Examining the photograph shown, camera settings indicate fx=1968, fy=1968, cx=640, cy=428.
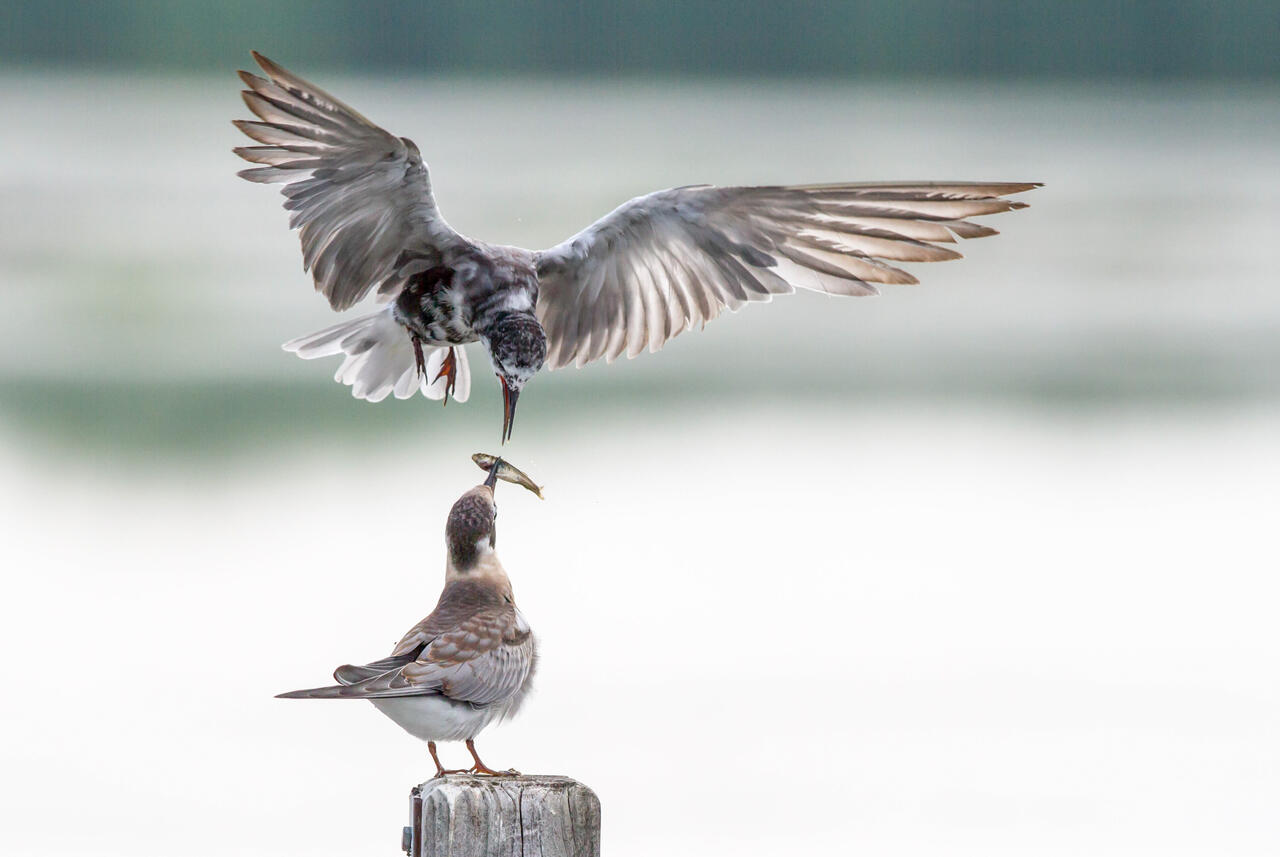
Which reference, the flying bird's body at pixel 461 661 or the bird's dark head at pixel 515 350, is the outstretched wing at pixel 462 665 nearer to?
the flying bird's body at pixel 461 661

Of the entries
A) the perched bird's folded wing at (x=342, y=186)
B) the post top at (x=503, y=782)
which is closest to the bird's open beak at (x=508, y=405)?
the perched bird's folded wing at (x=342, y=186)

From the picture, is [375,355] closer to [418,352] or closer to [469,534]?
[418,352]

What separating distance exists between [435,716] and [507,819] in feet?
2.05

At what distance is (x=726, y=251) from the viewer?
24.3 ft

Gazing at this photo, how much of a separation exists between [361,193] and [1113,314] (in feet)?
85.6

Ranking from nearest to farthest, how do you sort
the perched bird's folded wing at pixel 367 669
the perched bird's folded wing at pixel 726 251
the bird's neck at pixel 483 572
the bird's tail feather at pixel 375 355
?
the perched bird's folded wing at pixel 367 669 → the bird's neck at pixel 483 572 → the perched bird's folded wing at pixel 726 251 → the bird's tail feather at pixel 375 355

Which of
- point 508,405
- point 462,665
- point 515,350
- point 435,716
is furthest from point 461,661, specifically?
point 515,350

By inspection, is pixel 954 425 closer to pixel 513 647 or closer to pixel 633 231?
pixel 633 231

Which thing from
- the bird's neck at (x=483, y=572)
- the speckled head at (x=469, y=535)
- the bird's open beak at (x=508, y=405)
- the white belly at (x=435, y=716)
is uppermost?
the bird's open beak at (x=508, y=405)

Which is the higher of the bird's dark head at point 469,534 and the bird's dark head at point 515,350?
the bird's dark head at point 515,350

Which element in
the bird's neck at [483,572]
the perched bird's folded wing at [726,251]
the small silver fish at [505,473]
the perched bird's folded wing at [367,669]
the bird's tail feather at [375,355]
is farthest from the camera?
the bird's tail feather at [375,355]

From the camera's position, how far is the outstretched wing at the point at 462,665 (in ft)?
16.6

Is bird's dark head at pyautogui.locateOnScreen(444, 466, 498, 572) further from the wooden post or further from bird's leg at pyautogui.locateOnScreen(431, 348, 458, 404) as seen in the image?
bird's leg at pyautogui.locateOnScreen(431, 348, 458, 404)

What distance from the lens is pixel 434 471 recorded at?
66.6 feet
